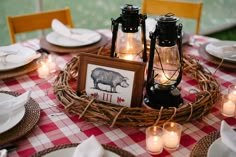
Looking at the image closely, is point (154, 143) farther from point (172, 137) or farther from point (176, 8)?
point (176, 8)

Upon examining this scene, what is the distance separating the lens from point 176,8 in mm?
2062

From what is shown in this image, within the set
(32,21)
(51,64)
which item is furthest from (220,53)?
(32,21)

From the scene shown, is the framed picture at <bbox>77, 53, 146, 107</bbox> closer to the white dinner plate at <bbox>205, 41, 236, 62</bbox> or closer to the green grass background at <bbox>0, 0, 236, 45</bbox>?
the white dinner plate at <bbox>205, 41, 236, 62</bbox>

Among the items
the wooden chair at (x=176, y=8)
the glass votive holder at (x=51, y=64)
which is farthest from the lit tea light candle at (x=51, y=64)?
the wooden chair at (x=176, y=8)

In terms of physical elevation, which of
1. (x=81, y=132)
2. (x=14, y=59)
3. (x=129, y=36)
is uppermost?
(x=129, y=36)

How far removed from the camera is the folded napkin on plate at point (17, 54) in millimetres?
1374

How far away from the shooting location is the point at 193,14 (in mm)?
2033

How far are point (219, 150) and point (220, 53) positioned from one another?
704mm

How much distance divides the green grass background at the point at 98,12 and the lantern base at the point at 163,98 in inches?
71.5

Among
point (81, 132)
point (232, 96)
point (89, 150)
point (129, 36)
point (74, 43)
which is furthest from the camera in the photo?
point (74, 43)

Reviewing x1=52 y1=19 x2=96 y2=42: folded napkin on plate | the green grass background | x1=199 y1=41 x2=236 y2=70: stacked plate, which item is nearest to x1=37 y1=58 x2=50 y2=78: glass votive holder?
x1=52 y1=19 x2=96 y2=42: folded napkin on plate

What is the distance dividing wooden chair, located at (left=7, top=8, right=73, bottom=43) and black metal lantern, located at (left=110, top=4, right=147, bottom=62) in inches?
31.5

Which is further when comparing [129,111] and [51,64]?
[51,64]

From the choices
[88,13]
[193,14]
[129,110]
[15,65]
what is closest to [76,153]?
[129,110]
